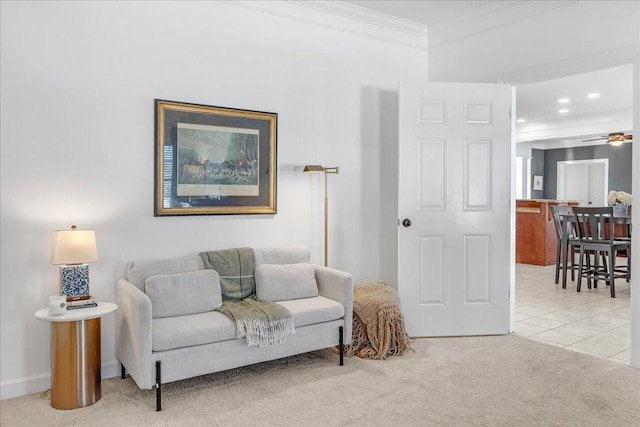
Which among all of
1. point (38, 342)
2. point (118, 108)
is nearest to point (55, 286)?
point (38, 342)

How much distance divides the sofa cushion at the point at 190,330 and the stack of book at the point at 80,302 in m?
0.39

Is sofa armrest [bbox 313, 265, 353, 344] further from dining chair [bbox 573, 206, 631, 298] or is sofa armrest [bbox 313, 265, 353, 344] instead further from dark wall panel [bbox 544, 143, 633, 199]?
dark wall panel [bbox 544, 143, 633, 199]

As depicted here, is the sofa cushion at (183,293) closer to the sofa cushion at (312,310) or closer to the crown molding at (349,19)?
the sofa cushion at (312,310)

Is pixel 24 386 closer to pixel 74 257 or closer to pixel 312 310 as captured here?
pixel 74 257

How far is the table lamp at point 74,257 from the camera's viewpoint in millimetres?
2793

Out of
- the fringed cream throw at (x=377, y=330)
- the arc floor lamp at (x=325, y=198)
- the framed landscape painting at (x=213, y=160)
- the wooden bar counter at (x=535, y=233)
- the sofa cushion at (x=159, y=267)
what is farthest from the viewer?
the wooden bar counter at (x=535, y=233)

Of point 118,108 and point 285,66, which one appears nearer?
point 118,108

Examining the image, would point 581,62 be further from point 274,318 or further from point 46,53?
point 46,53

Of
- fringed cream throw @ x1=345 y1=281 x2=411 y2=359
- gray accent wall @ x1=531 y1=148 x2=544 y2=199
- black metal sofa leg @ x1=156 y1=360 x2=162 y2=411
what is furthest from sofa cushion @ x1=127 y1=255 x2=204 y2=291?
gray accent wall @ x1=531 y1=148 x2=544 y2=199

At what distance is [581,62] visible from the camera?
371 cm

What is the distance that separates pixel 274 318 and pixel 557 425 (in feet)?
5.52

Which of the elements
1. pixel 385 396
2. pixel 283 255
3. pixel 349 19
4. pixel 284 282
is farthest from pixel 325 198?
pixel 385 396

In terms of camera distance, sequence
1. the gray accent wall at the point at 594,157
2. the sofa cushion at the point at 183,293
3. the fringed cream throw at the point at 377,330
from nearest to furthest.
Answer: the sofa cushion at the point at 183,293, the fringed cream throw at the point at 377,330, the gray accent wall at the point at 594,157

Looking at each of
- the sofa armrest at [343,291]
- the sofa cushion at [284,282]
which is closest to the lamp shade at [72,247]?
the sofa cushion at [284,282]
